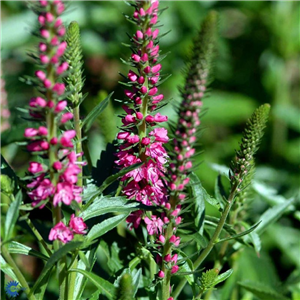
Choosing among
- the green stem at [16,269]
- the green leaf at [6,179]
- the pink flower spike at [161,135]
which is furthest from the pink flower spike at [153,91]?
the green stem at [16,269]

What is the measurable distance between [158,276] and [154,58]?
65 cm

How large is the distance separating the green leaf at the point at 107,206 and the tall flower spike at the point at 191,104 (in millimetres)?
212

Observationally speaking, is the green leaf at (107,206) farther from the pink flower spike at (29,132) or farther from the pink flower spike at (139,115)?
the pink flower spike at (29,132)

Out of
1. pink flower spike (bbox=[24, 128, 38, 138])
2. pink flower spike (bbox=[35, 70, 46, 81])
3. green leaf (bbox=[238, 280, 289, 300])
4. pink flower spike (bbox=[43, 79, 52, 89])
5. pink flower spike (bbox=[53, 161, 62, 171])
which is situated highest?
pink flower spike (bbox=[35, 70, 46, 81])

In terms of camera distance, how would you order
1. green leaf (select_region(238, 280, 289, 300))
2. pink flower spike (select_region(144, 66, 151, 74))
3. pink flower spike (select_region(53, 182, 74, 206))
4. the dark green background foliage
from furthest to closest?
1. the dark green background foliage
2. green leaf (select_region(238, 280, 289, 300))
3. pink flower spike (select_region(144, 66, 151, 74))
4. pink flower spike (select_region(53, 182, 74, 206))

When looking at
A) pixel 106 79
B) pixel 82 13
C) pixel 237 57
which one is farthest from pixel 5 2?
pixel 237 57

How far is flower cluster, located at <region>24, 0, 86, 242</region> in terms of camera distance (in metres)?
1.18

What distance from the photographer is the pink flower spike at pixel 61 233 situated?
1.34 meters

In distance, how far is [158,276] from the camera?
4.89 feet

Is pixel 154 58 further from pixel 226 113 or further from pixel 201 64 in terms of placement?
pixel 226 113

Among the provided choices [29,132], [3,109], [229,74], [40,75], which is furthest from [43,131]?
[229,74]

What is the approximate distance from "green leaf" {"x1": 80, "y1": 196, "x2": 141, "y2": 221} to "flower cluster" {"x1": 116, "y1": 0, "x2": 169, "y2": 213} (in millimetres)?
41

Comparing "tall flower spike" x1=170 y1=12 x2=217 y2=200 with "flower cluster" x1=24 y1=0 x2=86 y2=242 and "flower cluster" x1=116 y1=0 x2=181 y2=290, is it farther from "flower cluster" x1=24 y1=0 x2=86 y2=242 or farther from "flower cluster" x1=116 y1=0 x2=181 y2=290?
"flower cluster" x1=24 y1=0 x2=86 y2=242

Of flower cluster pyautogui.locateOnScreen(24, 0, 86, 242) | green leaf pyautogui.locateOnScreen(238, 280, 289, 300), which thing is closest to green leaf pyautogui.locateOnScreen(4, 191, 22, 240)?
flower cluster pyautogui.locateOnScreen(24, 0, 86, 242)
